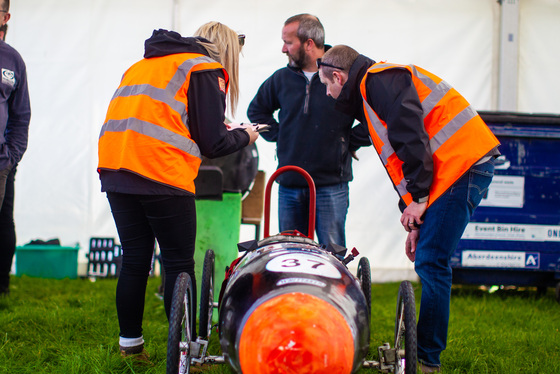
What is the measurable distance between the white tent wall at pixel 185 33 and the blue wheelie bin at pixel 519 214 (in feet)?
2.43

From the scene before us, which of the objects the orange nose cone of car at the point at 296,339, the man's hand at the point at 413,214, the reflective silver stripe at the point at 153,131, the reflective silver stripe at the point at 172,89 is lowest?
the orange nose cone of car at the point at 296,339

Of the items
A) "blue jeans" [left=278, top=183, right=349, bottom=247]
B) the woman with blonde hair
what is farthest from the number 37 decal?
"blue jeans" [left=278, top=183, right=349, bottom=247]

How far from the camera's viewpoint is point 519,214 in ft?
12.8

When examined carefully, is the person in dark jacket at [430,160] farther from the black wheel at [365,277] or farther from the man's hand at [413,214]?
the black wheel at [365,277]

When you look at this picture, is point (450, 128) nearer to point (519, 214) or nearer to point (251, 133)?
point (251, 133)

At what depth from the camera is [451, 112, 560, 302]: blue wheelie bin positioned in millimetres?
3881

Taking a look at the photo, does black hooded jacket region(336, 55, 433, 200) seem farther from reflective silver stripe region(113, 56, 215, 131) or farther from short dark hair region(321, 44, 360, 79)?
reflective silver stripe region(113, 56, 215, 131)

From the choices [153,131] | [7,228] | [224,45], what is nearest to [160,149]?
[153,131]

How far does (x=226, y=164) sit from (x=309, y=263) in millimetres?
1704

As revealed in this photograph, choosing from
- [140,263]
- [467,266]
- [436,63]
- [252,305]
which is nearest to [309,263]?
[252,305]

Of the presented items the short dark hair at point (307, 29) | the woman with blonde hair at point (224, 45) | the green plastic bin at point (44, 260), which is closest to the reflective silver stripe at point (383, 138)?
the woman with blonde hair at point (224, 45)

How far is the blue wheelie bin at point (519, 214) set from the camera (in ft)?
→ 12.7

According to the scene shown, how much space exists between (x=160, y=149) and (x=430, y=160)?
1.04 metres

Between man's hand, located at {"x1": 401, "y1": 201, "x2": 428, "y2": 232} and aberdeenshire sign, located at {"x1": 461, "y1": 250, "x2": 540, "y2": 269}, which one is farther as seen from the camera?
aberdeenshire sign, located at {"x1": 461, "y1": 250, "x2": 540, "y2": 269}
